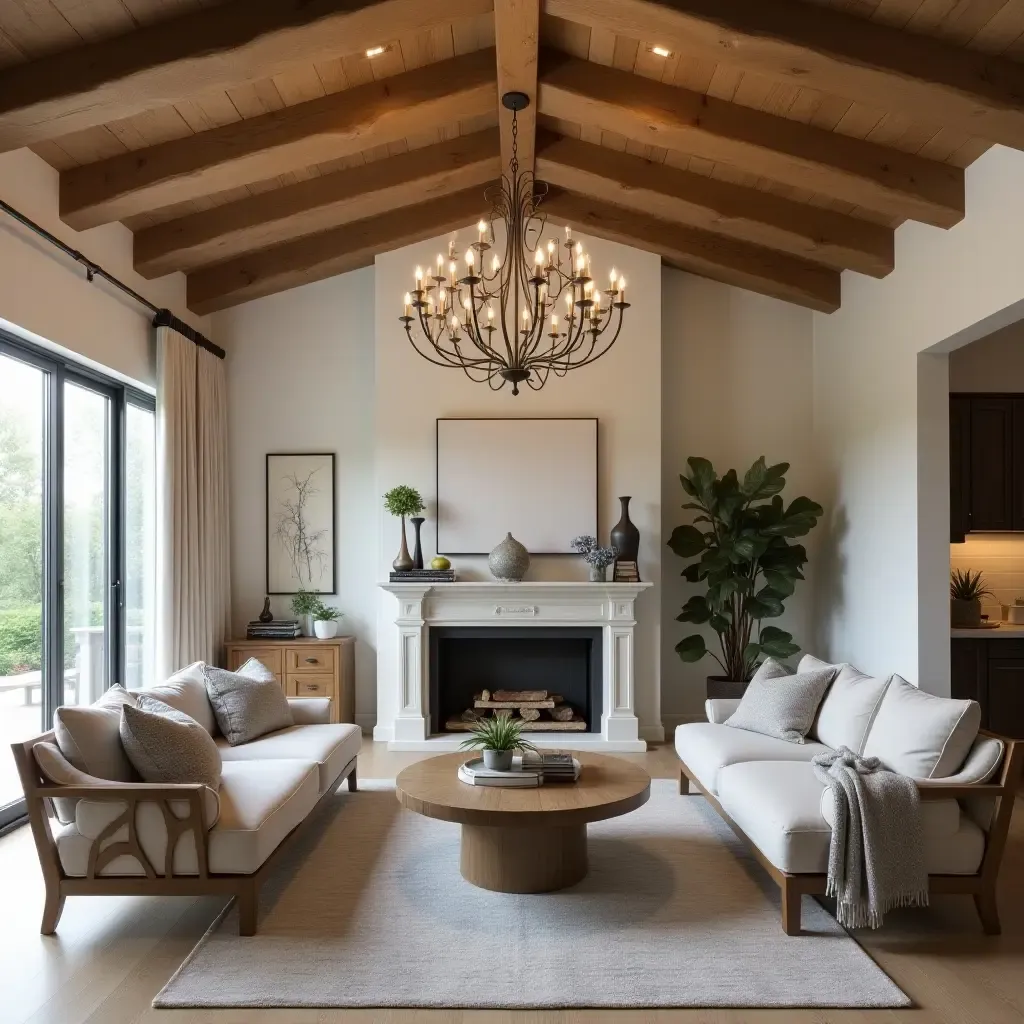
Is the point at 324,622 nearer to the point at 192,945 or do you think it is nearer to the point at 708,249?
the point at 192,945

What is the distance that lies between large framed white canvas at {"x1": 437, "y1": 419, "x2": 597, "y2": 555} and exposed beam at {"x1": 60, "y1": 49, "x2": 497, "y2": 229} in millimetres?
2394

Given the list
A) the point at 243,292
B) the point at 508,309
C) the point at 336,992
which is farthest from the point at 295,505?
the point at 336,992

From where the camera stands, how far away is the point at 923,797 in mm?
3262

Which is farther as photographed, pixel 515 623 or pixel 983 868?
pixel 515 623

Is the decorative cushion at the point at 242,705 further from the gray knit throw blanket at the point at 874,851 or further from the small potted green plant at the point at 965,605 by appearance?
the small potted green plant at the point at 965,605

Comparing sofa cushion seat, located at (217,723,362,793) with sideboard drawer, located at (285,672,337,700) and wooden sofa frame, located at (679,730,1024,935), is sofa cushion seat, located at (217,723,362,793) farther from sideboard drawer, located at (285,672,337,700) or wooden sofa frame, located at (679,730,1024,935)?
wooden sofa frame, located at (679,730,1024,935)

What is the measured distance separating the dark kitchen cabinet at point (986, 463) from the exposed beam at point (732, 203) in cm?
120

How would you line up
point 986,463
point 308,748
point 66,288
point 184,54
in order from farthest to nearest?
point 986,463, point 66,288, point 308,748, point 184,54

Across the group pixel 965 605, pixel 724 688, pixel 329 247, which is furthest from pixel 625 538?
pixel 329 247

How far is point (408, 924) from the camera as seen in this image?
10.9ft

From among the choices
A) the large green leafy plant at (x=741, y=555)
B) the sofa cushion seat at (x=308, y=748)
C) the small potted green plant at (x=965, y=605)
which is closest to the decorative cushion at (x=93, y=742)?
the sofa cushion seat at (x=308, y=748)

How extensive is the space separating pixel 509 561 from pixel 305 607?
159 centimetres

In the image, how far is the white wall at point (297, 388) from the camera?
23.0 ft

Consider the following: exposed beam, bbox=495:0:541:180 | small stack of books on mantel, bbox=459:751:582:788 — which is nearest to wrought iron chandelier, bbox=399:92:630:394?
exposed beam, bbox=495:0:541:180
